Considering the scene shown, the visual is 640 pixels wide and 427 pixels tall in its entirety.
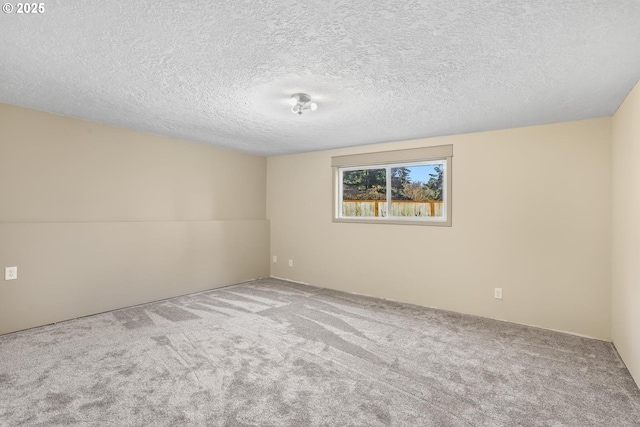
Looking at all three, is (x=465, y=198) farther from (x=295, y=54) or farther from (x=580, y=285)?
(x=295, y=54)

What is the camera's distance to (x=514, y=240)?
3.39 meters

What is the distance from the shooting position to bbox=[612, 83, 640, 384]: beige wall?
221 centimetres

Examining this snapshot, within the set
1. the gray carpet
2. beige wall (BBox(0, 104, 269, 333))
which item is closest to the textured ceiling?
beige wall (BBox(0, 104, 269, 333))

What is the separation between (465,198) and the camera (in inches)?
146

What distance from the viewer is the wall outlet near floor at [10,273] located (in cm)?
293

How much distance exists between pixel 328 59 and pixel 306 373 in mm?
2145

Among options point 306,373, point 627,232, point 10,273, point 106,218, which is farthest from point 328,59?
point 10,273

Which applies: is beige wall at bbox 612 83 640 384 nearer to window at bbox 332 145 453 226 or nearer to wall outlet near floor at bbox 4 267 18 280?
window at bbox 332 145 453 226

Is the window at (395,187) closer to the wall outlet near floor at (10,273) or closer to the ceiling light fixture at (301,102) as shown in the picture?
the ceiling light fixture at (301,102)

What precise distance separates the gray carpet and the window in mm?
1390

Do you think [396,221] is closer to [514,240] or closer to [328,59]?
[514,240]

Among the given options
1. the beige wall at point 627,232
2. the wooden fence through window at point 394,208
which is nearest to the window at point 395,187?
the wooden fence through window at point 394,208

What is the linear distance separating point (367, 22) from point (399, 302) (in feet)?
11.3

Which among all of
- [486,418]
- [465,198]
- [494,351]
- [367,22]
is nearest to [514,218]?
[465,198]
